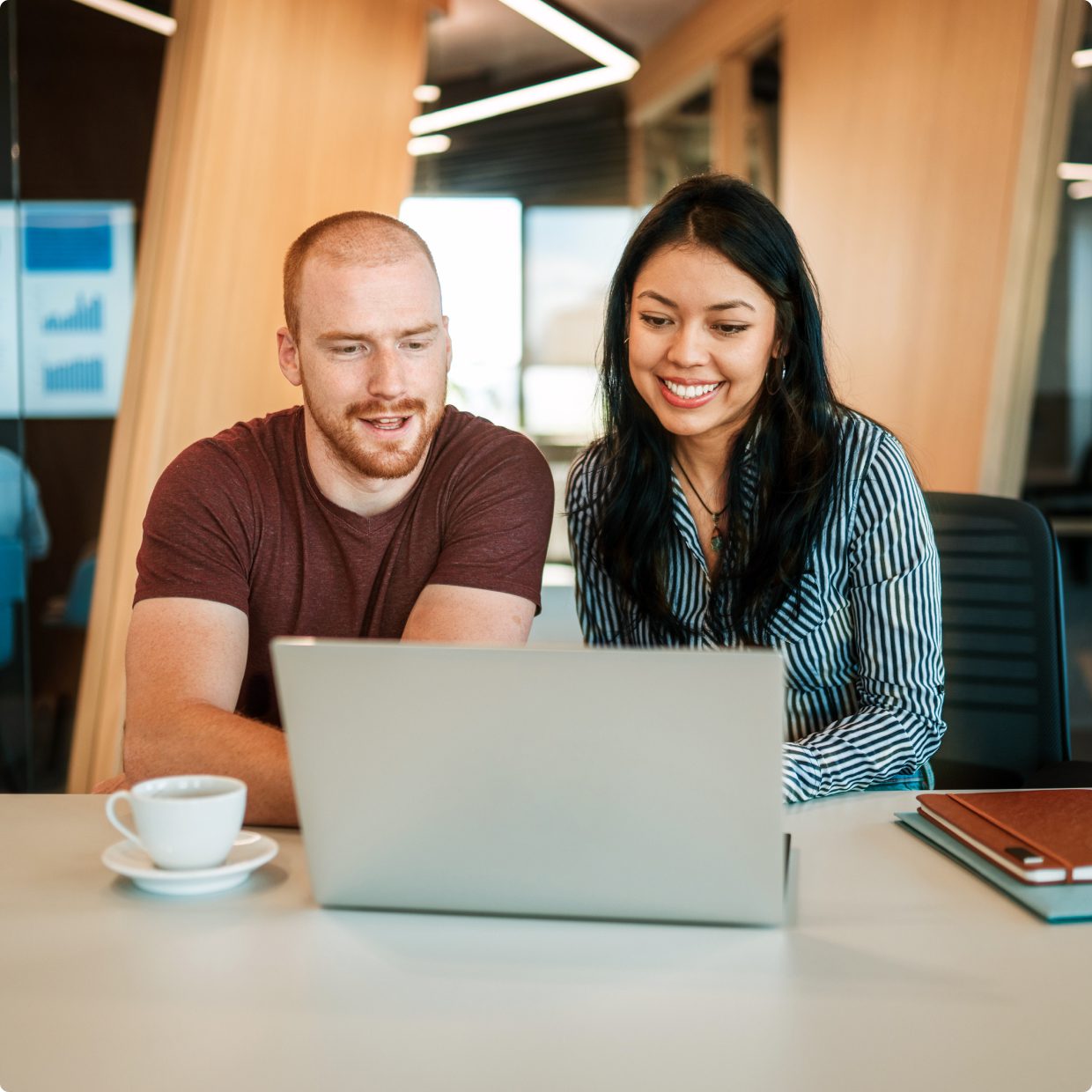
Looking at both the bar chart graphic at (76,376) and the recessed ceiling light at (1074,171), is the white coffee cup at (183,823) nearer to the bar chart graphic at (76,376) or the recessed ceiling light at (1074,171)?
the bar chart graphic at (76,376)

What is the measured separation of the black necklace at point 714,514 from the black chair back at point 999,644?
364 mm

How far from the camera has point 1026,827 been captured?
1.12 metres

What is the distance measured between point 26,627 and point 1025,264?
2.96 meters

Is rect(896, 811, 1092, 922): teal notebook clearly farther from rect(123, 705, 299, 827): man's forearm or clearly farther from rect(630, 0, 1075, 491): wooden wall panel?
rect(630, 0, 1075, 491): wooden wall panel

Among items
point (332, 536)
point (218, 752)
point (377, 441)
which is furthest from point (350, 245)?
point (218, 752)

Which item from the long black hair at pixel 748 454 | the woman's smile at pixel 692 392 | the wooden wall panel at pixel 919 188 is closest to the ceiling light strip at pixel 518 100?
the wooden wall panel at pixel 919 188

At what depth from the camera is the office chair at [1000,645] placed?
1.86m

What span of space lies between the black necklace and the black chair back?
36cm

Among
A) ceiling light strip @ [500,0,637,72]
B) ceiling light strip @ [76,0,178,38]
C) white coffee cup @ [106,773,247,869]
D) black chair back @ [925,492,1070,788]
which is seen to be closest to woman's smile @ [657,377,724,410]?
black chair back @ [925,492,1070,788]

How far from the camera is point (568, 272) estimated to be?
22.5 ft

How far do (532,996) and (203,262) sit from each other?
116 inches

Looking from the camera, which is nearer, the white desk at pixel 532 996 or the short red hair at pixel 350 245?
the white desk at pixel 532 996

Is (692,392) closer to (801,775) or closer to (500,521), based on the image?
(500,521)

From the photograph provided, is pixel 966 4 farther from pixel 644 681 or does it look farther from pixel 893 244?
pixel 644 681
